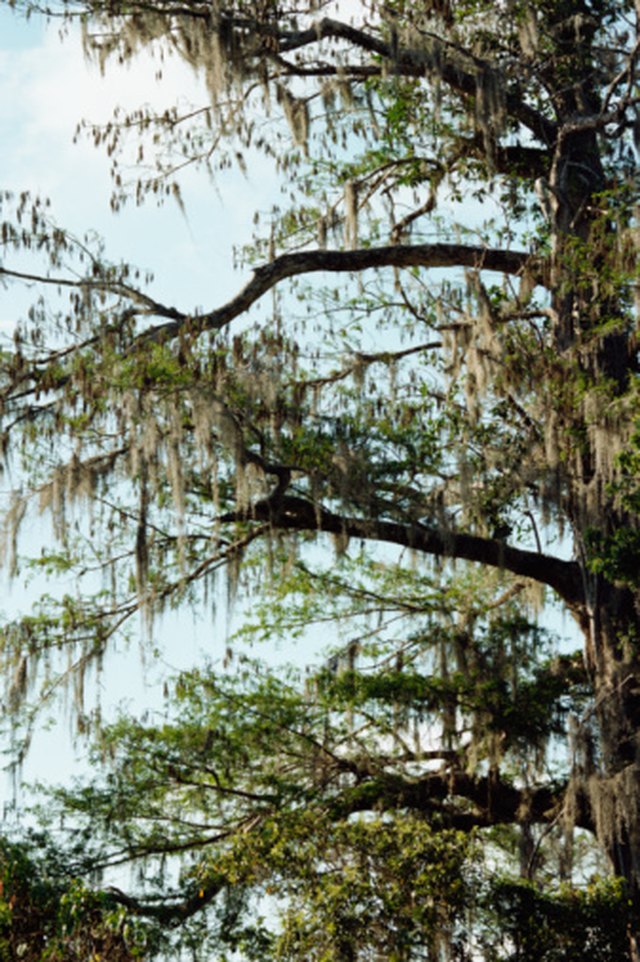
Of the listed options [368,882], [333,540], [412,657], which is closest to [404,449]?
[333,540]

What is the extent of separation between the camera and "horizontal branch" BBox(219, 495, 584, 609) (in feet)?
39.3

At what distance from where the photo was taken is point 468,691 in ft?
41.8

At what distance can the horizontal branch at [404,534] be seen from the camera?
11969mm

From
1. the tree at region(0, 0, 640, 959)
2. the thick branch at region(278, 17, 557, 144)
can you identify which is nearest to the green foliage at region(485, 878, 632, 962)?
the tree at region(0, 0, 640, 959)

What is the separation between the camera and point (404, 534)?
12242mm

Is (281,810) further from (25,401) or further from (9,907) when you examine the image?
(25,401)

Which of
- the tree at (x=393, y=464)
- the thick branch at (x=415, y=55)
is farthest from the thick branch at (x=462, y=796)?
the thick branch at (x=415, y=55)

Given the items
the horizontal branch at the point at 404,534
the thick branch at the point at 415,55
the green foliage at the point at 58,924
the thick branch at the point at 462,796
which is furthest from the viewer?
the thick branch at the point at 415,55

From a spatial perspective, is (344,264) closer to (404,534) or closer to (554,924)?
(404,534)

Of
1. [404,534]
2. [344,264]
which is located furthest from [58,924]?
[344,264]

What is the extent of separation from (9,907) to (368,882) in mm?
2497

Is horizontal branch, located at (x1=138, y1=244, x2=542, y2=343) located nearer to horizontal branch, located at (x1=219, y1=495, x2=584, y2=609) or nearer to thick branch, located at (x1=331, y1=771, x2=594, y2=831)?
horizontal branch, located at (x1=219, y1=495, x2=584, y2=609)

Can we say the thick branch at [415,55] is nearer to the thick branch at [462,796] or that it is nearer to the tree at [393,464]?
the tree at [393,464]

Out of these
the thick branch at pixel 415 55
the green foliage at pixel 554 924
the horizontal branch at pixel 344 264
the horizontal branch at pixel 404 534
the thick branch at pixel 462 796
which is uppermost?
the thick branch at pixel 415 55
